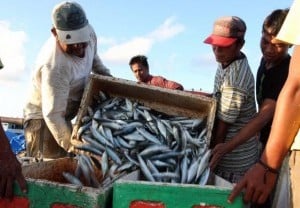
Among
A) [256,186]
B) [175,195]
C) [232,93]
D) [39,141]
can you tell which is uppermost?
[232,93]

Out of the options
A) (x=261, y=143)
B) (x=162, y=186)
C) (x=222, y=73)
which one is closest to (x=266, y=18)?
(x=222, y=73)

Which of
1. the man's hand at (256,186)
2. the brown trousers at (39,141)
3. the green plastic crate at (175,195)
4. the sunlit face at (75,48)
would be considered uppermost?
the sunlit face at (75,48)

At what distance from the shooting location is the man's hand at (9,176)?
3.24 m

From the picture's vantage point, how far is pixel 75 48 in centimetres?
535

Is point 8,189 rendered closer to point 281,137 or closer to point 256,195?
point 256,195

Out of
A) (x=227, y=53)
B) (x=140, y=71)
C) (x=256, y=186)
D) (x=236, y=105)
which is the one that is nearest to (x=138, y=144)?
(x=236, y=105)

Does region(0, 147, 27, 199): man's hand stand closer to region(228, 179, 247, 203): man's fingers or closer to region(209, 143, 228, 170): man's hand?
region(228, 179, 247, 203): man's fingers

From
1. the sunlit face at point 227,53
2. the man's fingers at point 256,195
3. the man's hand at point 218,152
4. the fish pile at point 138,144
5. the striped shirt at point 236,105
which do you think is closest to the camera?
the man's fingers at point 256,195

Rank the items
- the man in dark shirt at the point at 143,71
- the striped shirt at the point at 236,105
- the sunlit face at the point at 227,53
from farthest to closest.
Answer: the man in dark shirt at the point at 143,71, the sunlit face at the point at 227,53, the striped shirt at the point at 236,105

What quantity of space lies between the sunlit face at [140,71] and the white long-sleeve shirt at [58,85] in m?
3.45

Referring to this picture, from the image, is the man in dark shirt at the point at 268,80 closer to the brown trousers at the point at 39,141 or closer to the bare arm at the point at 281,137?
the bare arm at the point at 281,137

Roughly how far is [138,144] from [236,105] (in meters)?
1.11

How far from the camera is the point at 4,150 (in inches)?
135

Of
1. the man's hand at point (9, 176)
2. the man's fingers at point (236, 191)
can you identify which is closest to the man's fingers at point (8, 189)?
the man's hand at point (9, 176)
